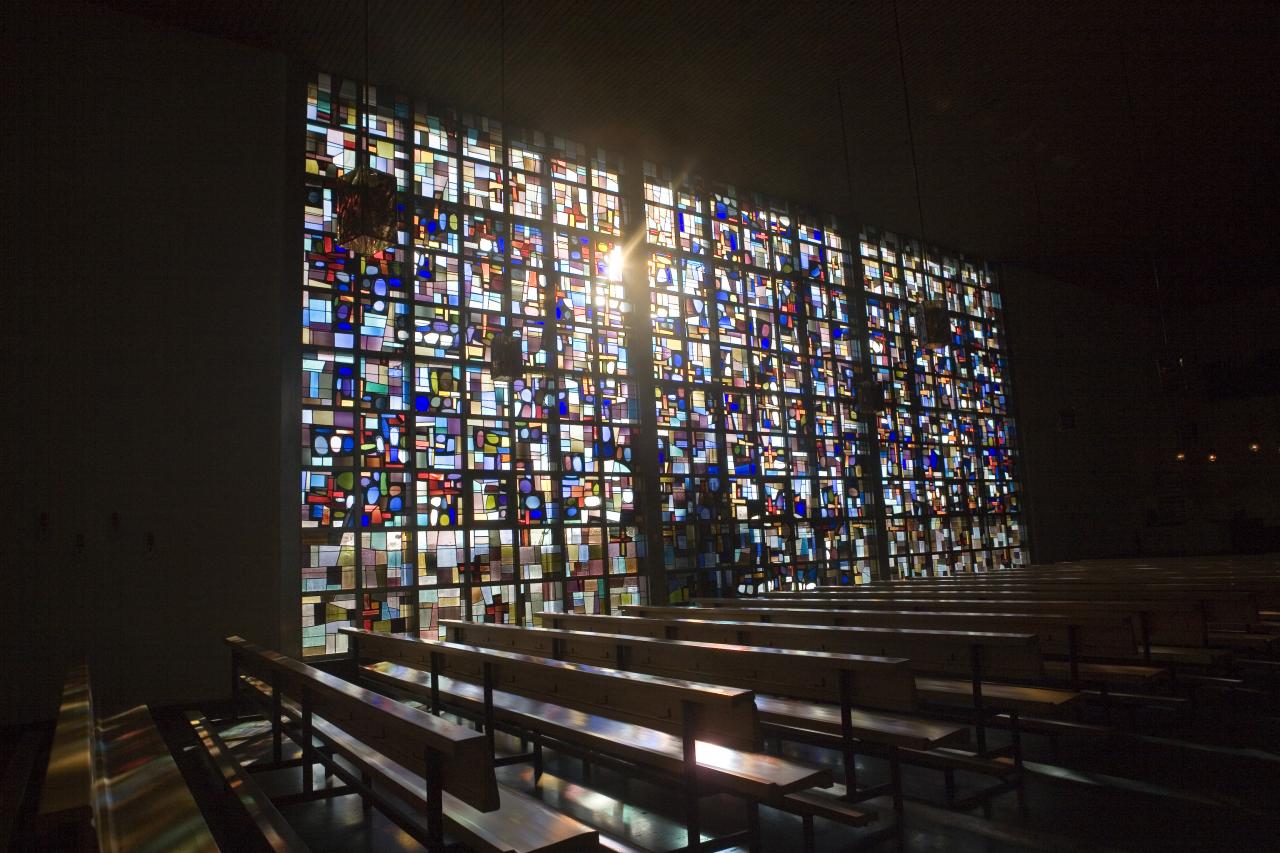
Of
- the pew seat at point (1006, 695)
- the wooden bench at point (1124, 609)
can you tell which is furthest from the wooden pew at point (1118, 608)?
the pew seat at point (1006, 695)

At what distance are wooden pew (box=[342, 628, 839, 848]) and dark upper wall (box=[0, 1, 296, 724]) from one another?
3.03m

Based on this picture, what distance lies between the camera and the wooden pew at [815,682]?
255 centimetres

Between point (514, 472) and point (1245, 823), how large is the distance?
546cm

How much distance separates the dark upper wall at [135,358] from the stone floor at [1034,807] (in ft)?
7.27

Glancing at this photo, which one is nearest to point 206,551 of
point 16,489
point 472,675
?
point 16,489

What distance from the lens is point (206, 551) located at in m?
5.61

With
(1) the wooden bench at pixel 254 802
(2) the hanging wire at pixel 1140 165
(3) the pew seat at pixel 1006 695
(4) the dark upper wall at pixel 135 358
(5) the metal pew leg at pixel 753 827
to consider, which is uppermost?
(2) the hanging wire at pixel 1140 165

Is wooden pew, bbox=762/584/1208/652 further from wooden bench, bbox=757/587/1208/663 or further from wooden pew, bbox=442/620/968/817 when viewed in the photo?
wooden pew, bbox=442/620/968/817

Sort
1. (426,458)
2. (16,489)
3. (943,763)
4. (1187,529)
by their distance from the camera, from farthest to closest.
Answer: (1187,529) → (426,458) → (16,489) → (943,763)

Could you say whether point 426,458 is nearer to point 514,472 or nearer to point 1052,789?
point 514,472

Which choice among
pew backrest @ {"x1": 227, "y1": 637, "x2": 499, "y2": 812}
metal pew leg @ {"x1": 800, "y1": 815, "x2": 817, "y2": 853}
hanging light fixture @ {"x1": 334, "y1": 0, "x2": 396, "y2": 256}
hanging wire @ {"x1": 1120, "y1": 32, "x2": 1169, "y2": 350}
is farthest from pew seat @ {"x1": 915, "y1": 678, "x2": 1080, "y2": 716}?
hanging wire @ {"x1": 1120, "y1": 32, "x2": 1169, "y2": 350}

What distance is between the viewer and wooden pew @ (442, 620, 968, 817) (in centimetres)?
255

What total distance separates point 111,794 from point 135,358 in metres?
4.25

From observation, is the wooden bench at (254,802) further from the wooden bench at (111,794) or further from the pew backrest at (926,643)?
the pew backrest at (926,643)
